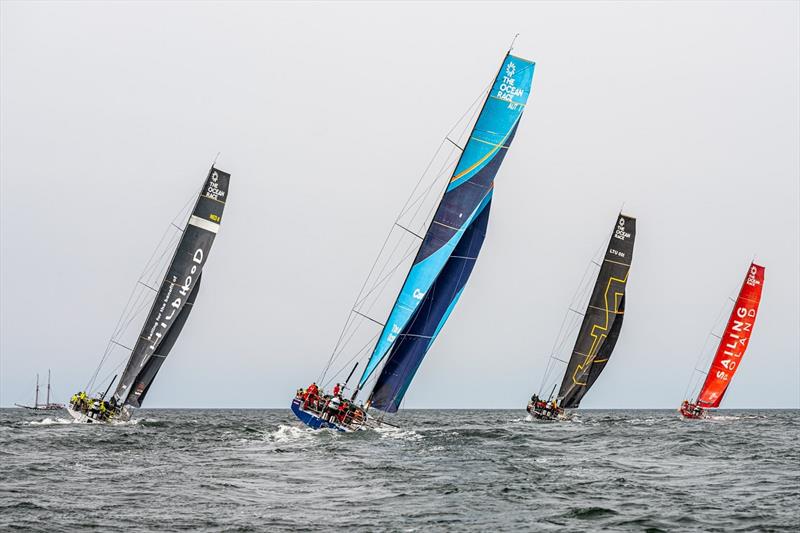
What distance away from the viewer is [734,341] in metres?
61.9

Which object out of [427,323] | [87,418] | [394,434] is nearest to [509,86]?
[427,323]

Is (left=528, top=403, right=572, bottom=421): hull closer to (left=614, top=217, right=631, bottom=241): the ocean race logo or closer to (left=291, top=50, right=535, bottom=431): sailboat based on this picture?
(left=614, top=217, right=631, bottom=241): the ocean race logo

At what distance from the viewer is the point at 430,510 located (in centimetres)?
1889

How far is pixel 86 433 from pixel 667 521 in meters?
25.0

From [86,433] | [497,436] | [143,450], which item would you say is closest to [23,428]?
[86,433]

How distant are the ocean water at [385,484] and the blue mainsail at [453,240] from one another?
2.89m

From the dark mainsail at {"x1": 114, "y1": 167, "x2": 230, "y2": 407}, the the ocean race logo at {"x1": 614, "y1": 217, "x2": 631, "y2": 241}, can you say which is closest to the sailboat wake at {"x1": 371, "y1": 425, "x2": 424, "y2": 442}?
the dark mainsail at {"x1": 114, "y1": 167, "x2": 230, "y2": 407}

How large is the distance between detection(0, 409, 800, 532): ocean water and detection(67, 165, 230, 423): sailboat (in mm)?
6475

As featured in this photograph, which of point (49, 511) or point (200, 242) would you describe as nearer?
point (49, 511)

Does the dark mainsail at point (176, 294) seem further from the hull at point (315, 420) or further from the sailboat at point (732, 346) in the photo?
the sailboat at point (732, 346)

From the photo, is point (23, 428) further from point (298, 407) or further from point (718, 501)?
point (718, 501)

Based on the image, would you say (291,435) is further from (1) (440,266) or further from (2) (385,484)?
(2) (385,484)

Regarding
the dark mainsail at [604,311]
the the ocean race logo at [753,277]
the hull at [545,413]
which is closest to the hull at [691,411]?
the the ocean race logo at [753,277]

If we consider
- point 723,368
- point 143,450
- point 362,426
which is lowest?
point 143,450
